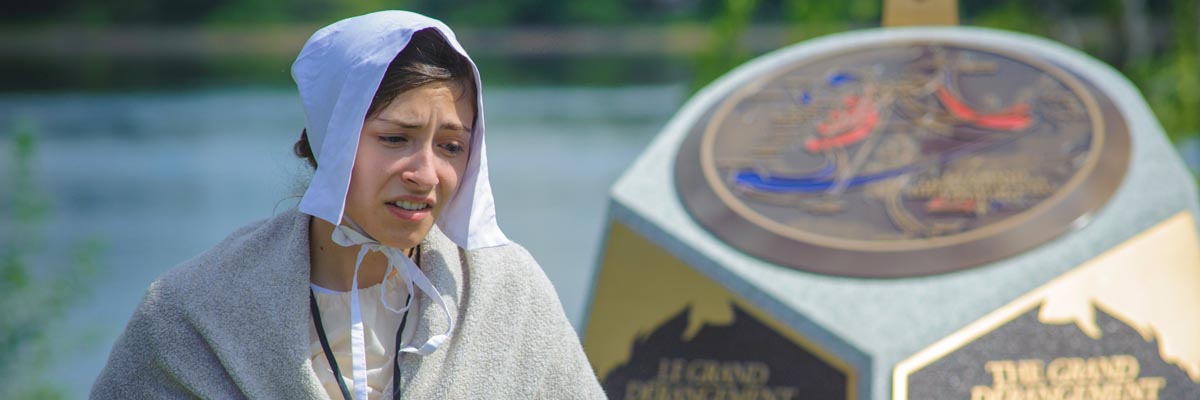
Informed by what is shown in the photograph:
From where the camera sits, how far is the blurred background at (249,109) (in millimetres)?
5266

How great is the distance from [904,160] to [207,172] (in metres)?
8.65

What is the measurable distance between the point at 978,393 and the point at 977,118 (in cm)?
95

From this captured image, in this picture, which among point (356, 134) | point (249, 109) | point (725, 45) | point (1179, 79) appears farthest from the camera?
point (249, 109)

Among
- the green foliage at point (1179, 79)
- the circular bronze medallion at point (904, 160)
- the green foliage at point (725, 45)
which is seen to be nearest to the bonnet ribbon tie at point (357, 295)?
the circular bronze medallion at point (904, 160)

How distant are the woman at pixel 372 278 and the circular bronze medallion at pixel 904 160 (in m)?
1.39

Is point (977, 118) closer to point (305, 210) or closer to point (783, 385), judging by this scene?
point (783, 385)

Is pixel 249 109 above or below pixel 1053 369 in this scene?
above

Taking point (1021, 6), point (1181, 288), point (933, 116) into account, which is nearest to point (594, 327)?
point (933, 116)

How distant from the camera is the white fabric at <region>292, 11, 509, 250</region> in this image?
5.70 feet

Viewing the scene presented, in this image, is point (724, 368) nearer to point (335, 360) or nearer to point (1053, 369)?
point (1053, 369)

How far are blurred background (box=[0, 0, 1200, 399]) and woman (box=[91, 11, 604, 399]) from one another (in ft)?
0.62

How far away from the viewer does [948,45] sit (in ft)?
13.0

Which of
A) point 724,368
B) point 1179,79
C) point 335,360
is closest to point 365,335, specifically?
point 335,360

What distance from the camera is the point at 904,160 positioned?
3.51 m
